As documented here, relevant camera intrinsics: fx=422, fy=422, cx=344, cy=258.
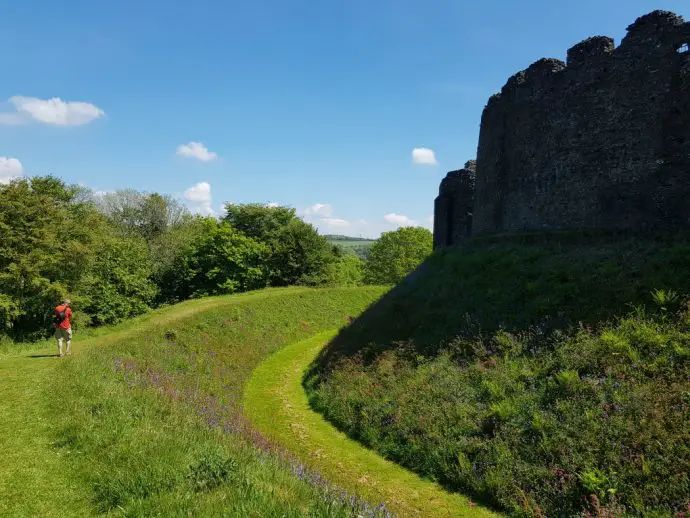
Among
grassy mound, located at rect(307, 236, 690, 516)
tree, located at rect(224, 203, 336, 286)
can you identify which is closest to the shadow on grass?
grassy mound, located at rect(307, 236, 690, 516)

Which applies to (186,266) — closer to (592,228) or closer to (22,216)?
(22,216)

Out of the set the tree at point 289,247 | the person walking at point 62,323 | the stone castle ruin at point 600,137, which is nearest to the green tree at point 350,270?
the tree at point 289,247

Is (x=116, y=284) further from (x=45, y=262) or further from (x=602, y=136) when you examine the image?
(x=602, y=136)

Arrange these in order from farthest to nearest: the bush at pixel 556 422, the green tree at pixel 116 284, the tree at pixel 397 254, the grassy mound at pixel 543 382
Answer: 1. the tree at pixel 397 254
2. the green tree at pixel 116 284
3. the grassy mound at pixel 543 382
4. the bush at pixel 556 422

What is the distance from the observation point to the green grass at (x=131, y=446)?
6391 mm

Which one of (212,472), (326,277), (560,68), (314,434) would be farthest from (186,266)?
(212,472)

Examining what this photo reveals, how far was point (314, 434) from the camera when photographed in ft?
51.0

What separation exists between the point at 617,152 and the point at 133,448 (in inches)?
811

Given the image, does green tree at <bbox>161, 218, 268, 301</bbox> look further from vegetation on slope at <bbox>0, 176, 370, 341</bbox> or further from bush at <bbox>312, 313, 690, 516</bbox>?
bush at <bbox>312, 313, 690, 516</bbox>

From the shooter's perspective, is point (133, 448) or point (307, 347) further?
point (307, 347)

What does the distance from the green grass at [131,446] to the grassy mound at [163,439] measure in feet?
0.08

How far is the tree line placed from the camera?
104 feet

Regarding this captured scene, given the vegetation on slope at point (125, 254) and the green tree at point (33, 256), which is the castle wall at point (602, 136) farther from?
the green tree at point (33, 256)

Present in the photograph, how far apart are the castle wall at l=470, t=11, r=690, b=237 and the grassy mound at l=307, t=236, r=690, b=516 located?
6.38 ft
